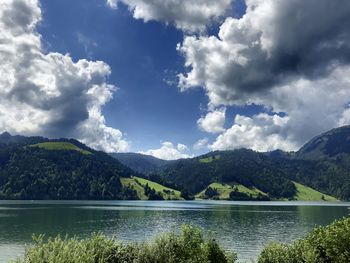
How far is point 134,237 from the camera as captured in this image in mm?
126750

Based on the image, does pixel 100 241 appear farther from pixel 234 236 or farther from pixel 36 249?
pixel 234 236

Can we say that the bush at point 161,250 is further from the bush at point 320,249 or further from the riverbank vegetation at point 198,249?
the bush at point 320,249

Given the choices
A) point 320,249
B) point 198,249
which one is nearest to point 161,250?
point 198,249

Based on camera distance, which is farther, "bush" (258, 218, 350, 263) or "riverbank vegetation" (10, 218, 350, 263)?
"bush" (258, 218, 350, 263)

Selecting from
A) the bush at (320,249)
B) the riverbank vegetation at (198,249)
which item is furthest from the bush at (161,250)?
the bush at (320,249)

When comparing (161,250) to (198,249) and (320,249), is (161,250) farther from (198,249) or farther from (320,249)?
(320,249)

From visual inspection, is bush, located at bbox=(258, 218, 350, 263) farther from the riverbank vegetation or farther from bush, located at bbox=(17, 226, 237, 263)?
A: bush, located at bbox=(17, 226, 237, 263)

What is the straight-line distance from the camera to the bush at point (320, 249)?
Answer: 4753cm

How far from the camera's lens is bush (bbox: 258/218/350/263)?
156ft

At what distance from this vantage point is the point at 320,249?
166 feet

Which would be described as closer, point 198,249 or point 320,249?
point 198,249

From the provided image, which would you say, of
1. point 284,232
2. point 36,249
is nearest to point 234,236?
point 284,232

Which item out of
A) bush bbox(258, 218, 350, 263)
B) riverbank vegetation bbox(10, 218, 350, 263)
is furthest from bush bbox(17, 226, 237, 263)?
bush bbox(258, 218, 350, 263)

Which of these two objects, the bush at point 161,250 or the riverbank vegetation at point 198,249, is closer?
the bush at point 161,250
